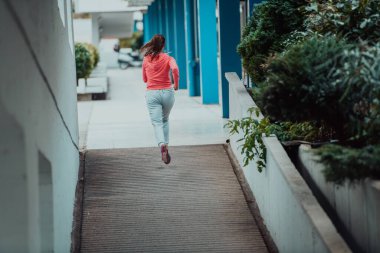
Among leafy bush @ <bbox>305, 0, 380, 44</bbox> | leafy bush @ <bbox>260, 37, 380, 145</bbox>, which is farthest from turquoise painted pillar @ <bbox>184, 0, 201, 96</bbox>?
leafy bush @ <bbox>260, 37, 380, 145</bbox>

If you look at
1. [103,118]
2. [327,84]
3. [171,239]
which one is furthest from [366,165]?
[103,118]

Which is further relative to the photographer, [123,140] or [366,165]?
[123,140]

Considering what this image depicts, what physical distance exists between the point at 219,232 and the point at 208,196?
98cm

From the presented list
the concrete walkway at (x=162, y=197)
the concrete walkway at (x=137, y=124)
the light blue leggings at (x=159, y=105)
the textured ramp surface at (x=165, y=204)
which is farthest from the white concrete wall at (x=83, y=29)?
the light blue leggings at (x=159, y=105)

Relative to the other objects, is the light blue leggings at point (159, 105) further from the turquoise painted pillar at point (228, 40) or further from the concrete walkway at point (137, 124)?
the turquoise painted pillar at point (228, 40)

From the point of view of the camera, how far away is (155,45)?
895 centimetres

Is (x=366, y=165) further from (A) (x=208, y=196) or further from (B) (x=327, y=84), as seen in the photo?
(A) (x=208, y=196)

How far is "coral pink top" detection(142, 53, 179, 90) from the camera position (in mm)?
8953

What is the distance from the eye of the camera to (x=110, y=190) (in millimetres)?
8445

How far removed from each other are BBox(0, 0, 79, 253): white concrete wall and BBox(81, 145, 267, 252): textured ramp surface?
672mm

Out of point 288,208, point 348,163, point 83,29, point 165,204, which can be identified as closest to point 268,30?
point 165,204

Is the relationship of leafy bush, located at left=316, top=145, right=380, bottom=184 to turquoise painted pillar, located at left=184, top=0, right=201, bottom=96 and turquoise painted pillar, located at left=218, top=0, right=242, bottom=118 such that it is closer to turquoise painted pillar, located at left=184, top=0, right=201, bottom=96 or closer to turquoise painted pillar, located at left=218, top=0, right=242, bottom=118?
A: turquoise painted pillar, located at left=218, top=0, right=242, bottom=118

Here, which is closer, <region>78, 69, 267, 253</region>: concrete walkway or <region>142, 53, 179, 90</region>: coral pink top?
<region>78, 69, 267, 253</region>: concrete walkway

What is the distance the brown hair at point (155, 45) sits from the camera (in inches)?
351
